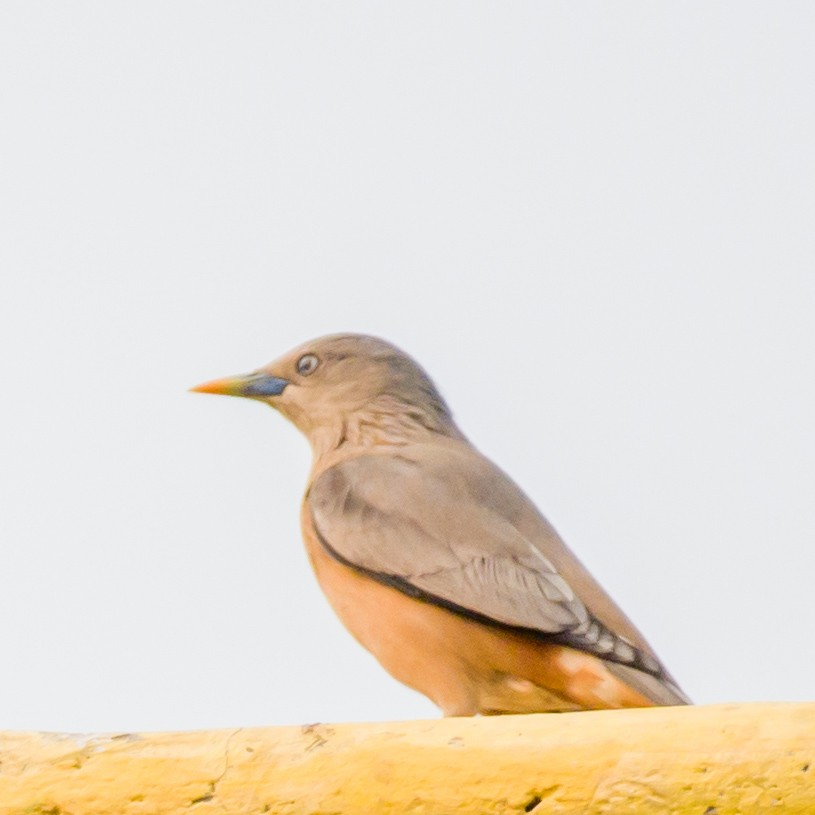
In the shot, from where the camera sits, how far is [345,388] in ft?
20.1

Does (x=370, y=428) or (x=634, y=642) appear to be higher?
(x=370, y=428)

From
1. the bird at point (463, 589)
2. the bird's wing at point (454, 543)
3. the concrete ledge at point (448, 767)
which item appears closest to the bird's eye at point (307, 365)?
the bird at point (463, 589)

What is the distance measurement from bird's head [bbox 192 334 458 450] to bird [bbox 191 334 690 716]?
246 mm

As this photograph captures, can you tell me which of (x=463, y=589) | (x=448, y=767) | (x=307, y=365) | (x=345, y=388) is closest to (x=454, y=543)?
(x=463, y=589)

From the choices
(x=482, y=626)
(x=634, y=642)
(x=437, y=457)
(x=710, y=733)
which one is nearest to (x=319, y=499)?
(x=437, y=457)

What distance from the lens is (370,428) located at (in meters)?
5.92

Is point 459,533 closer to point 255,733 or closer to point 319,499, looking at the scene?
point 319,499

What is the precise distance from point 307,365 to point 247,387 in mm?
280

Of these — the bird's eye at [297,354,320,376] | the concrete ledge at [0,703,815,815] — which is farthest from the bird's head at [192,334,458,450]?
the concrete ledge at [0,703,815,815]

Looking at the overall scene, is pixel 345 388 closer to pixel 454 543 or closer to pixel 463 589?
pixel 454 543

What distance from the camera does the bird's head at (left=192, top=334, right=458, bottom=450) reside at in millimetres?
6020

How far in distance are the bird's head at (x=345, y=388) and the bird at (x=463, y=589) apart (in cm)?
25

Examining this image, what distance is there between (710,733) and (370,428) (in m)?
3.12

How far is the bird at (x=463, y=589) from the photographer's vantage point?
453 centimetres
